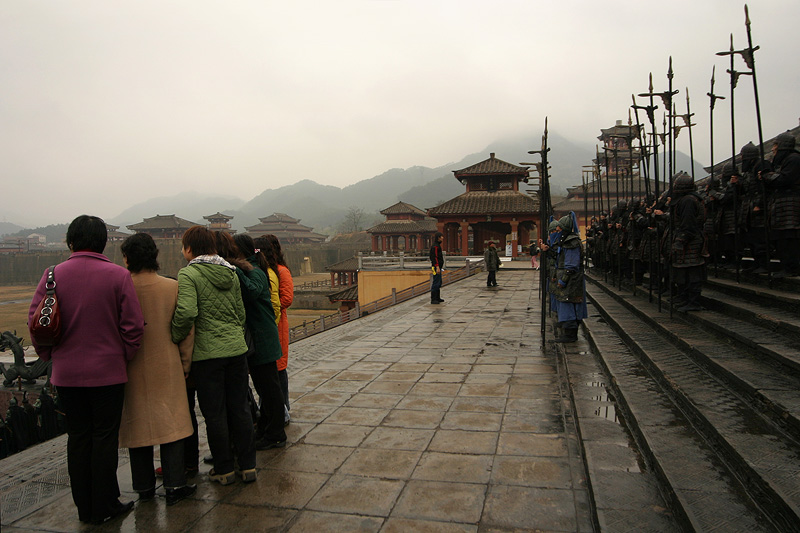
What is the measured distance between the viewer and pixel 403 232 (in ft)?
156

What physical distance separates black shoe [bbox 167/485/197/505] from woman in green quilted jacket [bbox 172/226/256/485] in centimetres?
19

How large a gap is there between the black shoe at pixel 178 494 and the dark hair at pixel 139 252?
1296 mm

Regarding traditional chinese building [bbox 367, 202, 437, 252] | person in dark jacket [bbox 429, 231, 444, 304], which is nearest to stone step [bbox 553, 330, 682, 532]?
person in dark jacket [bbox 429, 231, 444, 304]

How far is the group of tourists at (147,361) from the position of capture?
2.69 meters

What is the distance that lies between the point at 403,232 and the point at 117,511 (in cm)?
4513

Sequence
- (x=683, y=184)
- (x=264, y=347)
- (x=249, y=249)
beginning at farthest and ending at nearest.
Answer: (x=683, y=184) → (x=249, y=249) → (x=264, y=347)

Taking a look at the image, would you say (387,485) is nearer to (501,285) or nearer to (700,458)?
(700,458)

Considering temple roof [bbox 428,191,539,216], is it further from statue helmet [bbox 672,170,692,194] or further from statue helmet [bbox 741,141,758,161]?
statue helmet [bbox 672,170,692,194]

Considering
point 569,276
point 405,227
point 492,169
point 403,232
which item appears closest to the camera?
point 569,276

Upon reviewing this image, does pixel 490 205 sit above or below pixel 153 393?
above

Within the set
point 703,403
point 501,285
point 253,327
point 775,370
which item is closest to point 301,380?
point 253,327

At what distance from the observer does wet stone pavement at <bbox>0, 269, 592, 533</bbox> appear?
8.60ft

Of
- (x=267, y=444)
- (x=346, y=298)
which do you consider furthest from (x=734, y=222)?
(x=346, y=298)

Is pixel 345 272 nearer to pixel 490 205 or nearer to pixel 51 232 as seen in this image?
pixel 490 205
